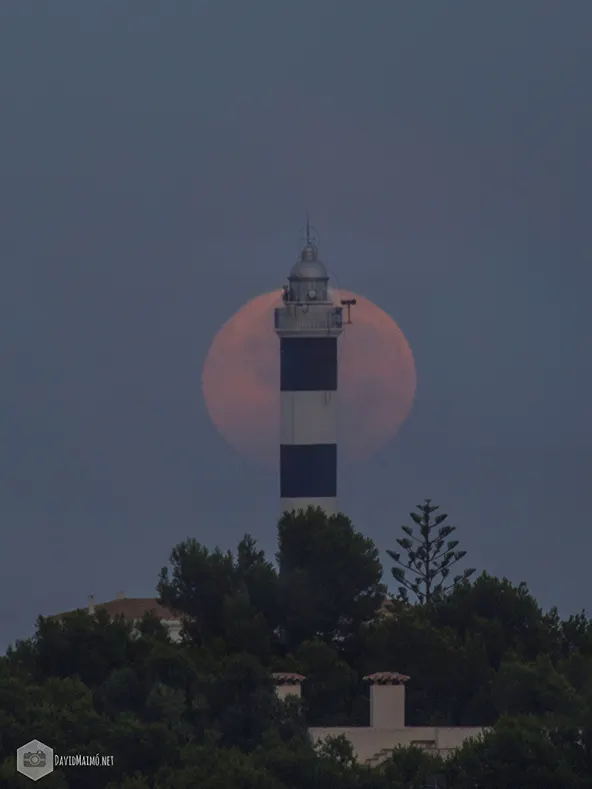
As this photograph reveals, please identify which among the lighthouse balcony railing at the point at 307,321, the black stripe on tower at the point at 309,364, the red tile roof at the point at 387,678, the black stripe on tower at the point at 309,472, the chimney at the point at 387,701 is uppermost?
the lighthouse balcony railing at the point at 307,321

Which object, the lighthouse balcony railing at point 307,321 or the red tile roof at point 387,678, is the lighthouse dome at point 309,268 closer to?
the lighthouse balcony railing at point 307,321

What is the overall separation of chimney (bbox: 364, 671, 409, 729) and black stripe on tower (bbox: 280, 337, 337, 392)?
35.4 ft

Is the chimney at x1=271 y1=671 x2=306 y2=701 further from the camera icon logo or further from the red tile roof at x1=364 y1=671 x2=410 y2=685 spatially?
the camera icon logo

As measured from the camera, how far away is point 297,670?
55438mm

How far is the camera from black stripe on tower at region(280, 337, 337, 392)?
63.5m

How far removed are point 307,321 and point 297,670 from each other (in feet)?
32.9

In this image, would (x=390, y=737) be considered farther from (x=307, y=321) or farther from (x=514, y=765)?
(x=307, y=321)

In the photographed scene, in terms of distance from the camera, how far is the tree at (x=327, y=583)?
2285 inches

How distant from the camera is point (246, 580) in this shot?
58.3 meters

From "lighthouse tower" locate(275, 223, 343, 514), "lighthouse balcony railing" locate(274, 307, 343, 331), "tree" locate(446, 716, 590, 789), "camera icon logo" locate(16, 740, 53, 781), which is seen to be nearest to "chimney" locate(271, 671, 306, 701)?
"camera icon logo" locate(16, 740, 53, 781)

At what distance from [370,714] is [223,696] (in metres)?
2.38

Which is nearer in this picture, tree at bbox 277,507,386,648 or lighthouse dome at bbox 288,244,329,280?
tree at bbox 277,507,386,648

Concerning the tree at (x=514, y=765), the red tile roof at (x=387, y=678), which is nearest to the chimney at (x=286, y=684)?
the red tile roof at (x=387, y=678)

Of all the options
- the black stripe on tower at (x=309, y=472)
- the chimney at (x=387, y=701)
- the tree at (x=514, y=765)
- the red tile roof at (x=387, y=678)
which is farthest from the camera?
the black stripe on tower at (x=309, y=472)
